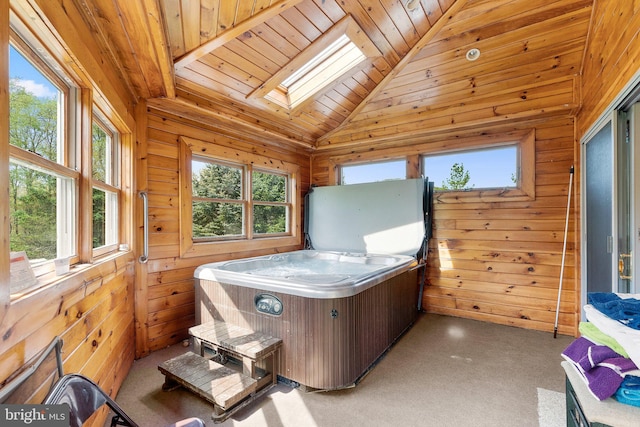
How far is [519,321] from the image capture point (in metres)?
3.19

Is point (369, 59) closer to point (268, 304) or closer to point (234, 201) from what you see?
point (234, 201)

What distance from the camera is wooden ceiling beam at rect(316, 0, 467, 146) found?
8.95 ft

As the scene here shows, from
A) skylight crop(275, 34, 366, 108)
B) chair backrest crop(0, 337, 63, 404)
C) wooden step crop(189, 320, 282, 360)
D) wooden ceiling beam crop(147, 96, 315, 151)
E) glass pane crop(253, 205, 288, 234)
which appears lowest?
wooden step crop(189, 320, 282, 360)

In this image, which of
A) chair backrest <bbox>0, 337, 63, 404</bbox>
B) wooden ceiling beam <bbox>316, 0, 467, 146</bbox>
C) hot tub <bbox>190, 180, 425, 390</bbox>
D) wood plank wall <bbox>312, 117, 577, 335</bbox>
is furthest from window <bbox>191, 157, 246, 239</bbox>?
wood plank wall <bbox>312, 117, 577, 335</bbox>

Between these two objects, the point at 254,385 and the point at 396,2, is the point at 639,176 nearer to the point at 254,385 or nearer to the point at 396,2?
the point at 396,2

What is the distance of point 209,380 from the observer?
186 centimetres

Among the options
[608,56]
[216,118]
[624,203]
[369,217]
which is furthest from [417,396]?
[216,118]

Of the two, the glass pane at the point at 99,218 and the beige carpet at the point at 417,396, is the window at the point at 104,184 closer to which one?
the glass pane at the point at 99,218

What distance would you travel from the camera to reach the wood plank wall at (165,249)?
2.62 meters

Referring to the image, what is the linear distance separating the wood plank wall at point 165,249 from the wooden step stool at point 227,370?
640mm

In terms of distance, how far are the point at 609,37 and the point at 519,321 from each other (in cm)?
261

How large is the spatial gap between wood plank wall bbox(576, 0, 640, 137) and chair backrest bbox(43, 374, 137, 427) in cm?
280

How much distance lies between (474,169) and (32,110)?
3696 mm

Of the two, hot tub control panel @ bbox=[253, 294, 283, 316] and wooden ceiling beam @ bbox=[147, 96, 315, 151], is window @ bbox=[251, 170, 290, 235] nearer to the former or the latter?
wooden ceiling beam @ bbox=[147, 96, 315, 151]
